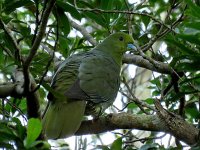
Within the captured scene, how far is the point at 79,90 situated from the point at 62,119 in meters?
0.19

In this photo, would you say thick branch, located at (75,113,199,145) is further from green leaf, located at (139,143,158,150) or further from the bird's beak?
the bird's beak

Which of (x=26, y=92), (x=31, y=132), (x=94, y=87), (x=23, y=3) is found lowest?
(x=31, y=132)

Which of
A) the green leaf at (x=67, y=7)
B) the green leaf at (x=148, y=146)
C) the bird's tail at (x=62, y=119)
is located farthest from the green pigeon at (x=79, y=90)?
the green leaf at (x=148, y=146)

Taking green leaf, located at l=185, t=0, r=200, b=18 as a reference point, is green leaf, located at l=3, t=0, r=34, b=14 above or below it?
above

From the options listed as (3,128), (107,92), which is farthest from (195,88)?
(3,128)

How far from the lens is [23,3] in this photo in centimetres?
233

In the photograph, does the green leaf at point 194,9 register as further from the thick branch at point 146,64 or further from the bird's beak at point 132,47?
the bird's beak at point 132,47

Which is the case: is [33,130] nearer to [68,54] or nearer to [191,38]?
[191,38]

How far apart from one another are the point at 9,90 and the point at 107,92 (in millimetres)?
1044

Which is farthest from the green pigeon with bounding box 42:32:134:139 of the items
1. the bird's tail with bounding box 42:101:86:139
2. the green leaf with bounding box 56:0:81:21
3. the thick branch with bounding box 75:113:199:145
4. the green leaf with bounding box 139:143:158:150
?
the green leaf with bounding box 139:143:158:150

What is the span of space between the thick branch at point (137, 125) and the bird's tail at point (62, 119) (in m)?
0.09

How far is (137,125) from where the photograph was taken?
98.3 inches

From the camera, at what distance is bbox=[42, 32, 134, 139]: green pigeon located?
2605mm

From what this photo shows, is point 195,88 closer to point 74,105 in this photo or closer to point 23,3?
point 74,105
